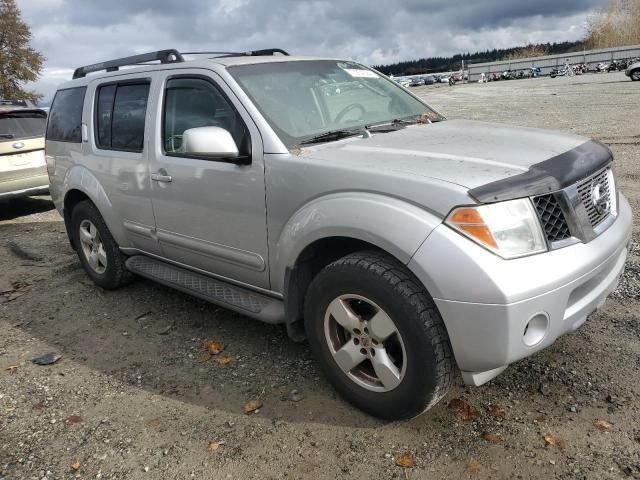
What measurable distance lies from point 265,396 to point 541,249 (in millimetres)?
1701

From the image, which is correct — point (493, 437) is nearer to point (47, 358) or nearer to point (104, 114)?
point (47, 358)

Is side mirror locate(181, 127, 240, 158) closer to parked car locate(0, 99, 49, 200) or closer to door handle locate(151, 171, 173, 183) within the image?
door handle locate(151, 171, 173, 183)

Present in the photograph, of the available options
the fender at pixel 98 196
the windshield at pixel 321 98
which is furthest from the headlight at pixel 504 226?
the fender at pixel 98 196

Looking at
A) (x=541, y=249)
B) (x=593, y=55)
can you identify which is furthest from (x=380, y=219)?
(x=593, y=55)

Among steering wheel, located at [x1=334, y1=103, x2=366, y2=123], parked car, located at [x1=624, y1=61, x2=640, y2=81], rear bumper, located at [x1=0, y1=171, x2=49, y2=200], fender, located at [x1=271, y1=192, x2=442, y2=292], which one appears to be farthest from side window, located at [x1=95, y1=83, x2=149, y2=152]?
parked car, located at [x1=624, y1=61, x2=640, y2=81]

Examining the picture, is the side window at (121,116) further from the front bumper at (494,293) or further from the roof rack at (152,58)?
the front bumper at (494,293)

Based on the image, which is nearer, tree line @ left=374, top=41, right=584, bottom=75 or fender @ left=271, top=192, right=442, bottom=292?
fender @ left=271, top=192, right=442, bottom=292

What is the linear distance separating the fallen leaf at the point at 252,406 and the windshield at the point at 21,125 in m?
6.89

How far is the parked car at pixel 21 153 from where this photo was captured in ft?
26.0

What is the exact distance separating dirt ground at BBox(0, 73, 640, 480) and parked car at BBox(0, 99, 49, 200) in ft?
14.2

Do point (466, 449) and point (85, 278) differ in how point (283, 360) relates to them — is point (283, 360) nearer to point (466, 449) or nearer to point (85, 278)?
point (466, 449)

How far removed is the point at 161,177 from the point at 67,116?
6.33ft

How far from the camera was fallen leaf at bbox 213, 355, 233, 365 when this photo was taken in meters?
3.50

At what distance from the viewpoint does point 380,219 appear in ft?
8.07
